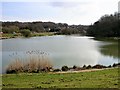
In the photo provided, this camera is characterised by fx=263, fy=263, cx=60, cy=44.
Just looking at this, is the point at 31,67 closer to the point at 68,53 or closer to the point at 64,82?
the point at 64,82

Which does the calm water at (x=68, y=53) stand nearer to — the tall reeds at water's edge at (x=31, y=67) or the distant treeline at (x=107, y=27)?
the tall reeds at water's edge at (x=31, y=67)

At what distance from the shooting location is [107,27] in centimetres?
6756

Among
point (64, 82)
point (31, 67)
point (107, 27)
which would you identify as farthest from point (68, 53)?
point (107, 27)

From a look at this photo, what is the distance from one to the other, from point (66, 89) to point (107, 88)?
1.03 metres

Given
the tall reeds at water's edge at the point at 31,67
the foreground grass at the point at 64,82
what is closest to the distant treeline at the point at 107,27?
the tall reeds at water's edge at the point at 31,67

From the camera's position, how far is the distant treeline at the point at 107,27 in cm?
6531

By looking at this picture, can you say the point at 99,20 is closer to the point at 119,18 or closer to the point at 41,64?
the point at 119,18

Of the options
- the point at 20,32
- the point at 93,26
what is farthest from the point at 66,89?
the point at 93,26

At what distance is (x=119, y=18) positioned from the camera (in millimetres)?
67312

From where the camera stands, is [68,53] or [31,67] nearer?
[31,67]

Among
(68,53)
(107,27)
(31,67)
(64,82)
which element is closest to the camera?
(64,82)

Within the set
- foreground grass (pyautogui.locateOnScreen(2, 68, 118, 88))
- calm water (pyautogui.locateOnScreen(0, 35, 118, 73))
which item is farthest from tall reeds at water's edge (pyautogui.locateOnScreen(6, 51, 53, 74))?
foreground grass (pyautogui.locateOnScreen(2, 68, 118, 88))

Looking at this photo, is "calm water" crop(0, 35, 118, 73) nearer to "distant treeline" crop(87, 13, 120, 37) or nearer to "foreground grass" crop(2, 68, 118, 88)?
"foreground grass" crop(2, 68, 118, 88)

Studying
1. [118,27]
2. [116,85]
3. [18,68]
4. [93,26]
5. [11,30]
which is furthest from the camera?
[93,26]
